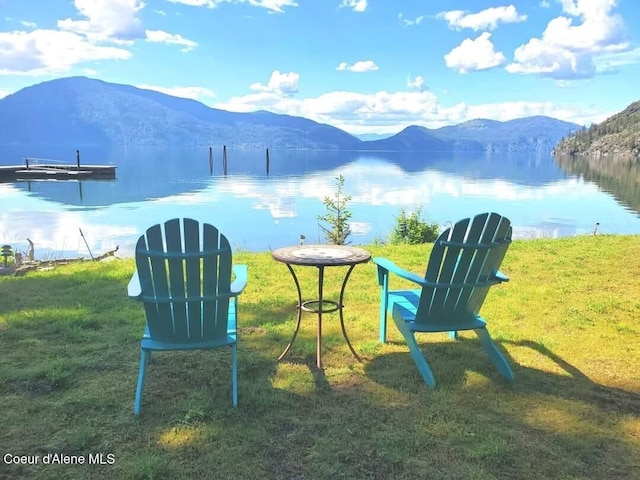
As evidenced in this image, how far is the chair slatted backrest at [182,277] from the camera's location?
113 inches

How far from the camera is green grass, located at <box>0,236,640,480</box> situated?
2361 mm

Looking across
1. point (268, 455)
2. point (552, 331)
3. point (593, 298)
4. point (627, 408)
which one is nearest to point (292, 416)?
point (268, 455)

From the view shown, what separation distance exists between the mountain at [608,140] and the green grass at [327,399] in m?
118

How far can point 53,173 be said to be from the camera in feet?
113

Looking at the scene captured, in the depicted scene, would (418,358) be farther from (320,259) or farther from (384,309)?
(320,259)

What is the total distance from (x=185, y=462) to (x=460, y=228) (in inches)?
84.7

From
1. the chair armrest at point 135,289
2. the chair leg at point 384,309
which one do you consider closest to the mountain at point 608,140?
the chair leg at point 384,309

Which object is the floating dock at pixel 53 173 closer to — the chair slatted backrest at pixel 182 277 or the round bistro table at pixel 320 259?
the round bistro table at pixel 320 259

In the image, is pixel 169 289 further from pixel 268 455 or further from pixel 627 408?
pixel 627 408

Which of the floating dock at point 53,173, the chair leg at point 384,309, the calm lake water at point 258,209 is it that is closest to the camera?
the chair leg at point 384,309

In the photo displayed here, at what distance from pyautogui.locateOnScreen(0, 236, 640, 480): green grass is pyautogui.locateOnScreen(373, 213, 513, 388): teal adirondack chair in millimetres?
239

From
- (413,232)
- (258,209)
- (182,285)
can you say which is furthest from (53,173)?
(182,285)

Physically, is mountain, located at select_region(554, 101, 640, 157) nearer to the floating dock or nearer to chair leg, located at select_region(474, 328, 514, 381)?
the floating dock

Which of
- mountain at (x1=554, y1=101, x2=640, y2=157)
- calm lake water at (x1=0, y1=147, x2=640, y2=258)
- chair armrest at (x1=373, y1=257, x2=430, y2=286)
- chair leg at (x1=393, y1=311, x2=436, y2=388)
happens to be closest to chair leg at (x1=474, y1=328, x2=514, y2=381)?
chair leg at (x1=393, y1=311, x2=436, y2=388)
